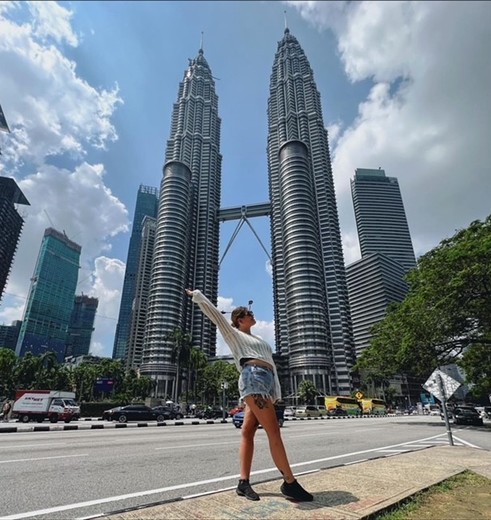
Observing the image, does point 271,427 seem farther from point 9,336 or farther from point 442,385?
point 9,336

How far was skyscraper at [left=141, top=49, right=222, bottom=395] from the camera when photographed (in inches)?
4348

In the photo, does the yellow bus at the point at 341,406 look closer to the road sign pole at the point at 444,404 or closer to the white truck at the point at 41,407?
the white truck at the point at 41,407

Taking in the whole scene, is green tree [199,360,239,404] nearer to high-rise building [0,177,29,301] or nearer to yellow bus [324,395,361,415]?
yellow bus [324,395,361,415]

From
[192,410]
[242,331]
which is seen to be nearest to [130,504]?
[242,331]

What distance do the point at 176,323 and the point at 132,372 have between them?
3321 cm

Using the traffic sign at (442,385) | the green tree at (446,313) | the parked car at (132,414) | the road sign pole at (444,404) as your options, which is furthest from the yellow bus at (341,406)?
the traffic sign at (442,385)

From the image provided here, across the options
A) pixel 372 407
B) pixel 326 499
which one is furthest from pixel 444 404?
pixel 372 407

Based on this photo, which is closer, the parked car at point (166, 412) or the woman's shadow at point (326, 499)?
the woman's shadow at point (326, 499)

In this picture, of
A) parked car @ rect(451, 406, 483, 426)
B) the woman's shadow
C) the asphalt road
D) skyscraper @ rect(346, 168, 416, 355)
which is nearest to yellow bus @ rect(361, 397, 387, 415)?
parked car @ rect(451, 406, 483, 426)

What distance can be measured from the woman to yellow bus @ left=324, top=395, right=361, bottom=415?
52085 millimetres

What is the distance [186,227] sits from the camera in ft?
414

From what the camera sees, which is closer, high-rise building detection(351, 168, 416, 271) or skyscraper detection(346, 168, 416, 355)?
skyscraper detection(346, 168, 416, 355)

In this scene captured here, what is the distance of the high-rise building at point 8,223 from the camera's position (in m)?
126

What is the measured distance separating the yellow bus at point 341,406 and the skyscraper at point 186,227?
45.2 meters
